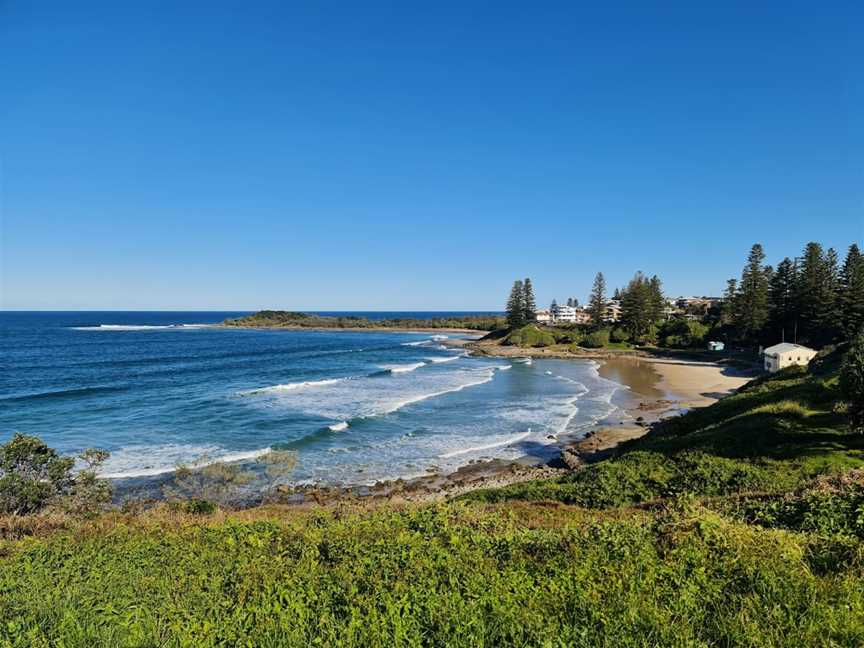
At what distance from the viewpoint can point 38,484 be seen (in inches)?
608

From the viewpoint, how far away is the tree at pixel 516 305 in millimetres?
108906

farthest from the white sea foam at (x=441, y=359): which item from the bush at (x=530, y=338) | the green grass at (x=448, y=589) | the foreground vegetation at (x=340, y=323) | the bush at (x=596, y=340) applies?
the foreground vegetation at (x=340, y=323)

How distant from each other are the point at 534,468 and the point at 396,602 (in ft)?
65.9

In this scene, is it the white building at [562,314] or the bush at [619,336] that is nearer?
the bush at [619,336]

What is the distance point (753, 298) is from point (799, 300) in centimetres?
855

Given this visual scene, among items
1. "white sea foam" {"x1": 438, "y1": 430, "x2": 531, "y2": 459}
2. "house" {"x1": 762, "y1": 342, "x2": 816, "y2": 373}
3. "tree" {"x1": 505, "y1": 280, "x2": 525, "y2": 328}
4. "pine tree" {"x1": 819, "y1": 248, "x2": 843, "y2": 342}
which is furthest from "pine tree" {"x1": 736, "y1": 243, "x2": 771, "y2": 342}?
"white sea foam" {"x1": 438, "y1": 430, "x2": 531, "y2": 459}

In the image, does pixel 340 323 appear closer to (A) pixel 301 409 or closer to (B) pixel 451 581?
(A) pixel 301 409

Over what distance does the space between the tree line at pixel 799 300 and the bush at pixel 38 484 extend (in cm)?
7820

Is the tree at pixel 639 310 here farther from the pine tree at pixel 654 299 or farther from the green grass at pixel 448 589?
the green grass at pixel 448 589

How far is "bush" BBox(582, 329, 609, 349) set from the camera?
296 ft

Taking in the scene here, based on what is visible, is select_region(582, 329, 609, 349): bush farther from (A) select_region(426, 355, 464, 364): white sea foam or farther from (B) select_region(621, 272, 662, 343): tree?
(A) select_region(426, 355, 464, 364): white sea foam

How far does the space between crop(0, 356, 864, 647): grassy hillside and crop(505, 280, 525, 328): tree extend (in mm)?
100179

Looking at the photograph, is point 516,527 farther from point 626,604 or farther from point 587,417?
point 587,417

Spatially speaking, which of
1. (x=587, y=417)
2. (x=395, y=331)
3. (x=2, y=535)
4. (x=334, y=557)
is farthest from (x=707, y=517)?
(x=395, y=331)
